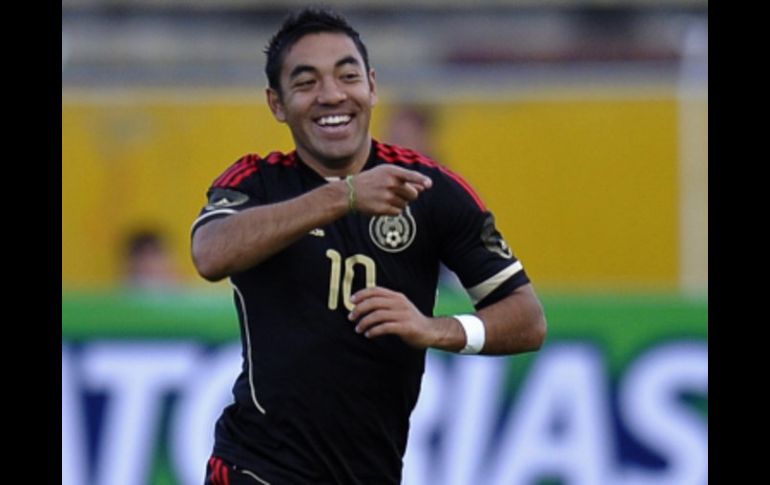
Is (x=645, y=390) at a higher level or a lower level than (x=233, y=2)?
lower

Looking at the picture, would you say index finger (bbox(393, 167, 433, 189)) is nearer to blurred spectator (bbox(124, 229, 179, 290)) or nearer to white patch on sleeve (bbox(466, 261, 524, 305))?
white patch on sleeve (bbox(466, 261, 524, 305))

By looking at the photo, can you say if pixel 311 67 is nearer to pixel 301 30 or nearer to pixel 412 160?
pixel 301 30

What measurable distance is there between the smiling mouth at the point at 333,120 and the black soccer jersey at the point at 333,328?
0.19m

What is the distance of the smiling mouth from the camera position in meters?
6.28

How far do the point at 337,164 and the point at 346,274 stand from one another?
1.29ft

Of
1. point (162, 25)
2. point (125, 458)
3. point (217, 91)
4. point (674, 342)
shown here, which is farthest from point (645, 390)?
point (162, 25)

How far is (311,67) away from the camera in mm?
6305

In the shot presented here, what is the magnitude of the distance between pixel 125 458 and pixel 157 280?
2642 mm

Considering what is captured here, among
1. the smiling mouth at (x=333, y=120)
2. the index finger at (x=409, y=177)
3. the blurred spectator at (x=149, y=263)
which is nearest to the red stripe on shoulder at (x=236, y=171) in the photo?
the smiling mouth at (x=333, y=120)

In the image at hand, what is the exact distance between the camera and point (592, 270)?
12.4 metres

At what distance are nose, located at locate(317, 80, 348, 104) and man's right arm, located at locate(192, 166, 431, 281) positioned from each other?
1.44ft

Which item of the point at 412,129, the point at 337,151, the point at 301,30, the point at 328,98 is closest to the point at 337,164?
the point at 337,151

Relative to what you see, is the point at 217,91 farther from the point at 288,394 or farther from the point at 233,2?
the point at 288,394

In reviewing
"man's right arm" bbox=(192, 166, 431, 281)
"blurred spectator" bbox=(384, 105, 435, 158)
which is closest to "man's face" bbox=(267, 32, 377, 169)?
"man's right arm" bbox=(192, 166, 431, 281)
